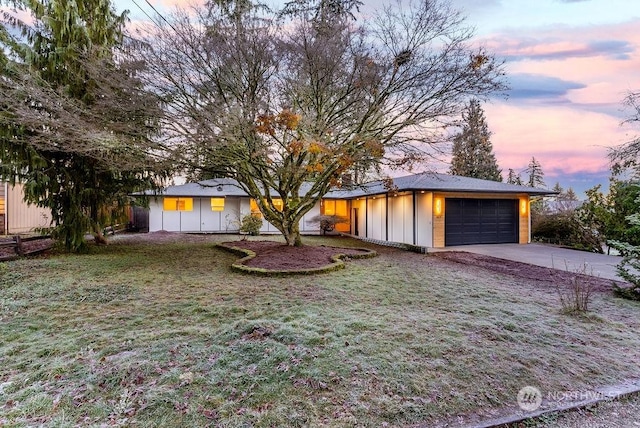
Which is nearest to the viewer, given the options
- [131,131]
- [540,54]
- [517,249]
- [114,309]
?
[114,309]

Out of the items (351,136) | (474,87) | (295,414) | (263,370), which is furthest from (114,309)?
(474,87)

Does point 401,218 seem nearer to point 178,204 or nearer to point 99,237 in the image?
point 99,237

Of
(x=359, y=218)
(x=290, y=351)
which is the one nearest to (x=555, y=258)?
(x=359, y=218)

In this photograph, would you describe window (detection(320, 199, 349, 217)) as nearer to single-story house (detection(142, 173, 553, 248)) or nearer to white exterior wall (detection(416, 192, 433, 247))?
single-story house (detection(142, 173, 553, 248))

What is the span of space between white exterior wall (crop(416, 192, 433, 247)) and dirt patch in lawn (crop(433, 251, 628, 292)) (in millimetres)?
1622

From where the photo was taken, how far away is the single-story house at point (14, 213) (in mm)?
15461

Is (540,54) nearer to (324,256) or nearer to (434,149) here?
(434,149)

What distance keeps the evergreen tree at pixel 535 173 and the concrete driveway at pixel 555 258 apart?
1101 inches

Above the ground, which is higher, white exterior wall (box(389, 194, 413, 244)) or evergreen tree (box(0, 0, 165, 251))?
evergreen tree (box(0, 0, 165, 251))

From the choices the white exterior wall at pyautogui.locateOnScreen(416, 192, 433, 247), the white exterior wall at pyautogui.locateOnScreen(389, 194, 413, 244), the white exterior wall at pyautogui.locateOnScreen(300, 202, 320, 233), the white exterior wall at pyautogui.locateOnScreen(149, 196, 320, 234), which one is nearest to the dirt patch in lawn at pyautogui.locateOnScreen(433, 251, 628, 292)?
the white exterior wall at pyautogui.locateOnScreen(416, 192, 433, 247)

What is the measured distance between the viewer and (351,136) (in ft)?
31.4

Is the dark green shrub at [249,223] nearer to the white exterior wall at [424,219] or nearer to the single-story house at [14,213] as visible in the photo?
the white exterior wall at [424,219]

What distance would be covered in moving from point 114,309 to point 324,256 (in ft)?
17.9

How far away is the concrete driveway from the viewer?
8219 millimetres
